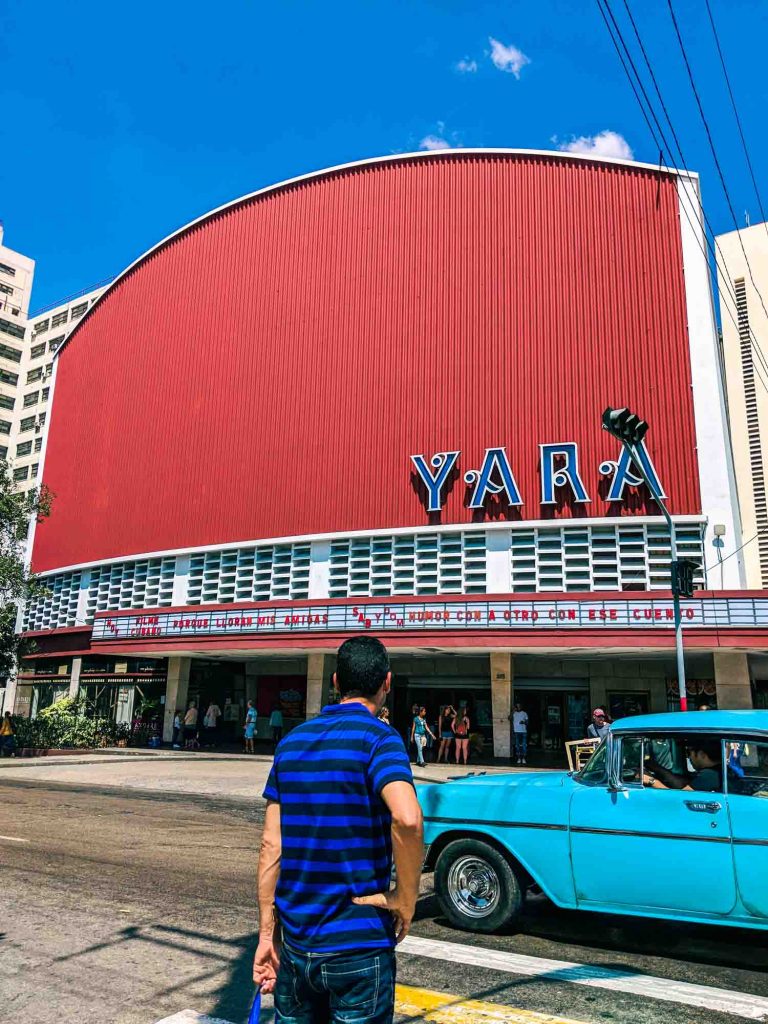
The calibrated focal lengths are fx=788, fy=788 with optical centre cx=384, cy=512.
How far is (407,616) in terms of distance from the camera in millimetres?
22672

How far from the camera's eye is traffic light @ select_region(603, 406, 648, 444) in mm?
12664

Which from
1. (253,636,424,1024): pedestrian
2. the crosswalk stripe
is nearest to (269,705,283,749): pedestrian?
the crosswalk stripe

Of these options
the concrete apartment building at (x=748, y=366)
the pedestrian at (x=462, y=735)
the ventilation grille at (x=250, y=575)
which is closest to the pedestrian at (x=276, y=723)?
the ventilation grille at (x=250, y=575)

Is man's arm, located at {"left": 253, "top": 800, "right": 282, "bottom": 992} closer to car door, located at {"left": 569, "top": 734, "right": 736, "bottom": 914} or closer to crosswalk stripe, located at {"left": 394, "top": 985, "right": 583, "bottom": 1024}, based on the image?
crosswalk stripe, located at {"left": 394, "top": 985, "right": 583, "bottom": 1024}

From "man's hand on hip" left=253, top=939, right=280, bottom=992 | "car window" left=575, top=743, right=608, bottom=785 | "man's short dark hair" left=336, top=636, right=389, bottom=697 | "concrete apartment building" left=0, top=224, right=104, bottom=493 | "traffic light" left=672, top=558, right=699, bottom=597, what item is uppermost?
"concrete apartment building" left=0, top=224, right=104, bottom=493

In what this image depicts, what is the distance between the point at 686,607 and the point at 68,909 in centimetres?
1713

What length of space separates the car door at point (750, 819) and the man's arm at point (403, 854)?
3.68 metres

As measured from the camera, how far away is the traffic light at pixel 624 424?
41.5 ft

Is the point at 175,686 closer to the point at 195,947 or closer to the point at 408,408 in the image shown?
the point at 408,408

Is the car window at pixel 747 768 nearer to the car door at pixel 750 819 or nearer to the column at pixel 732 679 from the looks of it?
the car door at pixel 750 819

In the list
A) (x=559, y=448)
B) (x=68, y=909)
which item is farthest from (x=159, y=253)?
(x=68, y=909)

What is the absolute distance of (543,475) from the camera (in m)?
24.4

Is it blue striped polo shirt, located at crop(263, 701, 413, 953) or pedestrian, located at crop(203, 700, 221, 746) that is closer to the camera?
blue striped polo shirt, located at crop(263, 701, 413, 953)

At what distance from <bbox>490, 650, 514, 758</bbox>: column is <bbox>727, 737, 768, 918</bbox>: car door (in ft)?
57.6
